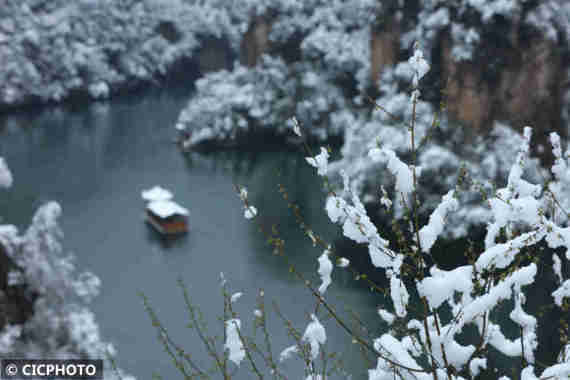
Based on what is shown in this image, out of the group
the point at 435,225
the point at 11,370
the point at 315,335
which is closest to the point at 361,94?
the point at 11,370

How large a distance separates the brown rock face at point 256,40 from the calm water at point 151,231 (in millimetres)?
7072

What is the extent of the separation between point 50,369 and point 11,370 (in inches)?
24.5

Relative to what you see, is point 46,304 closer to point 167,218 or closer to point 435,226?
point 435,226

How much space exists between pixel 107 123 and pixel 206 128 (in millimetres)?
8593

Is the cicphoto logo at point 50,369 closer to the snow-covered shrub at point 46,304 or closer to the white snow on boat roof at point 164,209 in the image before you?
the snow-covered shrub at point 46,304

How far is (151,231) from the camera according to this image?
2527 centimetres

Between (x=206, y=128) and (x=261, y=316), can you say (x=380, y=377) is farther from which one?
(x=206, y=128)

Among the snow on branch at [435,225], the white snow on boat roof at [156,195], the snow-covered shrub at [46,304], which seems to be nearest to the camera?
the snow on branch at [435,225]

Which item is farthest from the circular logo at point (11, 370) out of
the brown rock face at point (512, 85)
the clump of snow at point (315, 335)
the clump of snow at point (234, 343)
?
the brown rock face at point (512, 85)

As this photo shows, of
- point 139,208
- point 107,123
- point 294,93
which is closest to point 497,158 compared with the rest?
point 139,208

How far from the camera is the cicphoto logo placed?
30.3 ft

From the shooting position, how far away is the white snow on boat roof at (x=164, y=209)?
2439cm

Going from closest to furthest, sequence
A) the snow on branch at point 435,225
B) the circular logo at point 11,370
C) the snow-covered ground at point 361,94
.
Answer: the snow on branch at point 435,225 → the circular logo at point 11,370 → the snow-covered ground at point 361,94

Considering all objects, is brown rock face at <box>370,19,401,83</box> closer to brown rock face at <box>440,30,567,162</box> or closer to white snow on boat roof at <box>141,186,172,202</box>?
brown rock face at <box>440,30,567,162</box>
